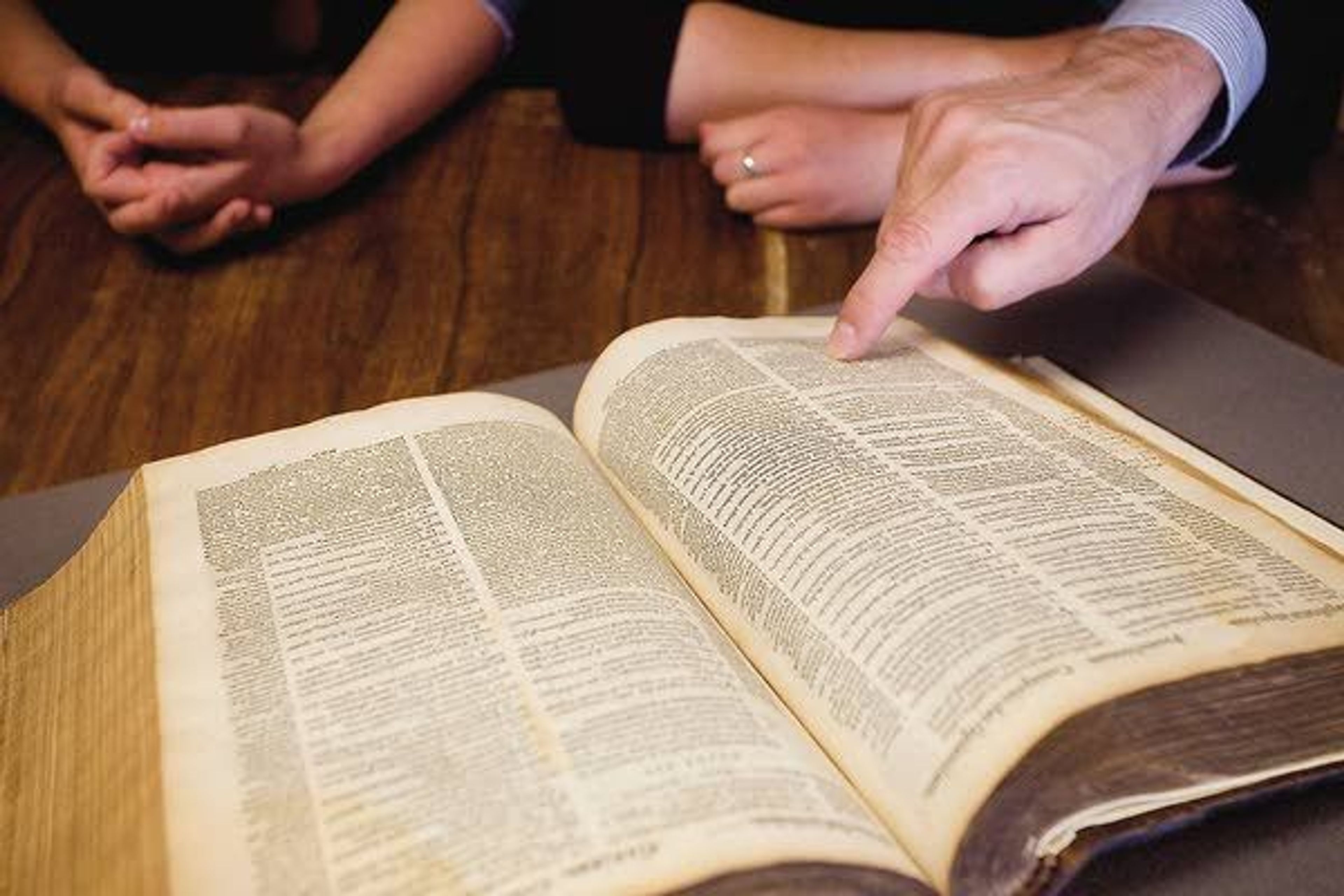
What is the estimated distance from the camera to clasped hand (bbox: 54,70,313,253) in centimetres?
87

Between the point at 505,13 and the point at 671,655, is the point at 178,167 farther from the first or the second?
the point at 671,655

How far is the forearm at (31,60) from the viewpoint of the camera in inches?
41.6

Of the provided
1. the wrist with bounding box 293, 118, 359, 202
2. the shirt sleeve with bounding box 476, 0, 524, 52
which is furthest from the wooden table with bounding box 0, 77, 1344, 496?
the shirt sleeve with bounding box 476, 0, 524, 52

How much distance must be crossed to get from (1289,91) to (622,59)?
0.52 meters

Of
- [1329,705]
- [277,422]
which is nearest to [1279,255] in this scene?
[1329,705]

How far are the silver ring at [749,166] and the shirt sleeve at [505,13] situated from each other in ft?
1.18

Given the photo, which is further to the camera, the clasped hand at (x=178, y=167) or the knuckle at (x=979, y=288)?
the clasped hand at (x=178, y=167)

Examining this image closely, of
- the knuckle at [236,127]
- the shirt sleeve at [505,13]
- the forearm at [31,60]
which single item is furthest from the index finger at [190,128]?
the shirt sleeve at [505,13]

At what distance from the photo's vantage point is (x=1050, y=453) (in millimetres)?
558

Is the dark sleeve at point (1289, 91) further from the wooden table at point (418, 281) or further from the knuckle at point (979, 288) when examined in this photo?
the knuckle at point (979, 288)

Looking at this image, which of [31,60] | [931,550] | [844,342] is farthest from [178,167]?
[931,550]

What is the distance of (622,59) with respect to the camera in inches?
39.8

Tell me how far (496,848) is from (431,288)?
550 millimetres

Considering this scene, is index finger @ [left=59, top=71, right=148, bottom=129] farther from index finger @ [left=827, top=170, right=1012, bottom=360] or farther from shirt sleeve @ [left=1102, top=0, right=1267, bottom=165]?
shirt sleeve @ [left=1102, top=0, right=1267, bottom=165]
